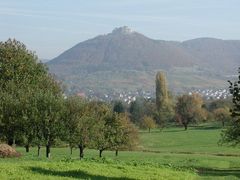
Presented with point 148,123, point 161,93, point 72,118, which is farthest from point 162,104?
point 72,118

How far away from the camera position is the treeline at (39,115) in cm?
5091

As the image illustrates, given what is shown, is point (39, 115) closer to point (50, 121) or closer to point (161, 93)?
point (50, 121)

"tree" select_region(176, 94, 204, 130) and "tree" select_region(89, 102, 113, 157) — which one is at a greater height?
"tree" select_region(176, 94, 204, 130)

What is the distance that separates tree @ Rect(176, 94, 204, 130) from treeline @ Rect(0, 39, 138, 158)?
98016 mm

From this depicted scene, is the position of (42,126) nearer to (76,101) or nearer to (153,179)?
(76,101)

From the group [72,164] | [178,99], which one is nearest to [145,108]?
[178,99]

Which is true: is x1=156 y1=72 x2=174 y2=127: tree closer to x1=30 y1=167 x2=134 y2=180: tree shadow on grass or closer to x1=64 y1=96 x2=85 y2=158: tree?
x1=64 y1=96 x2=85 y2=158: tree

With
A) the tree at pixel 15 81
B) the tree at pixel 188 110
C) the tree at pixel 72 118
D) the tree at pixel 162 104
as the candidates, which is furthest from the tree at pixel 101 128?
the tree at pixel 162 104

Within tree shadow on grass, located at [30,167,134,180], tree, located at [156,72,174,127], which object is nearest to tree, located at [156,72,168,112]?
tree, located at [156,72,174,127]

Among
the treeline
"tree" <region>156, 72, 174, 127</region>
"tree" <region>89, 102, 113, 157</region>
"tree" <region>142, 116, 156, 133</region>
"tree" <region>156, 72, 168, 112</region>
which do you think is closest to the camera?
the treeline

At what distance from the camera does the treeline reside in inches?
2004

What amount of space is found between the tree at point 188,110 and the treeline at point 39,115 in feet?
322

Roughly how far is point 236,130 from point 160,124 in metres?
116

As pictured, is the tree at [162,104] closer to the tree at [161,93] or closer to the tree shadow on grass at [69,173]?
the tree at [161,93]
